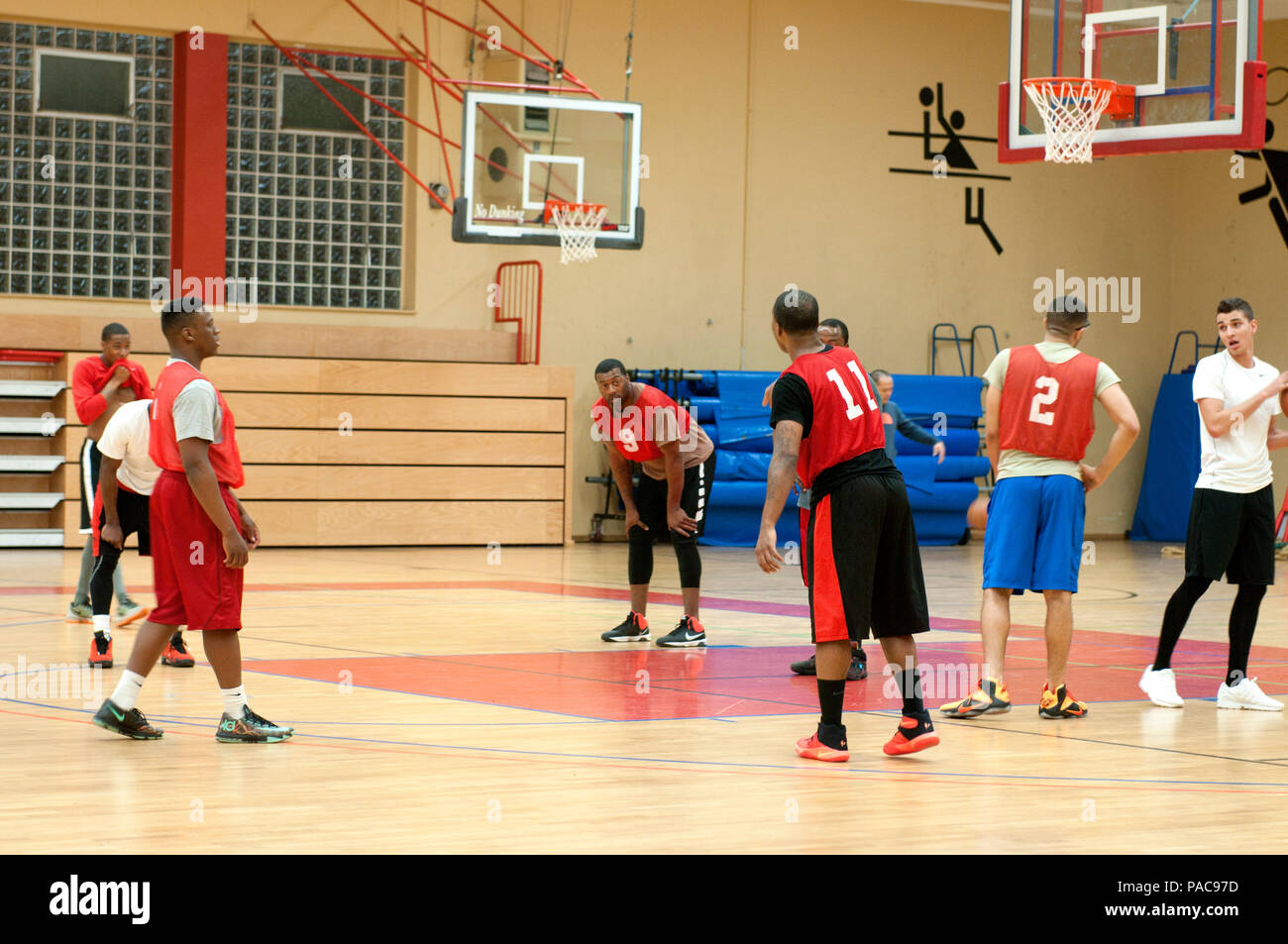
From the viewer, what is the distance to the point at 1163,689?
24.2 feet

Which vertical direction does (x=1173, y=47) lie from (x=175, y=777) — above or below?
above

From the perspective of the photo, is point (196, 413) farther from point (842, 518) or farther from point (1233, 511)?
point (1233, 511)

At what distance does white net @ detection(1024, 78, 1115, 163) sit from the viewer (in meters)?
11.3

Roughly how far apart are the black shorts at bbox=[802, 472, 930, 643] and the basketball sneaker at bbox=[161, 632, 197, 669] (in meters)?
3.69

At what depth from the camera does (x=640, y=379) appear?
18.5 meters

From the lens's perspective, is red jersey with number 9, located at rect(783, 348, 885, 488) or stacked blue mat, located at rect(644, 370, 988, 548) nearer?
red jersey with number 9, located at rect(783, 348, 885, 488)

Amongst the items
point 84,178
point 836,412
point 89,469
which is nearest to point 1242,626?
point 836,412

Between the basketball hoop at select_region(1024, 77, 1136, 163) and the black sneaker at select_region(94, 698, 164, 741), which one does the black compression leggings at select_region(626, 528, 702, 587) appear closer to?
the black sneaker at select_region(94, 698, 164, 741)

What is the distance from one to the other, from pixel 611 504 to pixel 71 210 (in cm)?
670

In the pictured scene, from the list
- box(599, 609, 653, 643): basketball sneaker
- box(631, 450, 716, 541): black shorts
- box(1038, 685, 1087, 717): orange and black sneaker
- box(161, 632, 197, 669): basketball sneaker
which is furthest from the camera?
box(631, 450, 716, 541): black shorts

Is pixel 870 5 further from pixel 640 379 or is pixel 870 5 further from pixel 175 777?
pixel 175 777

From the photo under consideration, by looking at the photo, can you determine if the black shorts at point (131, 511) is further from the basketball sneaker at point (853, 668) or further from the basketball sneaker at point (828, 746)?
the basketball sneaker at point (828, 746)

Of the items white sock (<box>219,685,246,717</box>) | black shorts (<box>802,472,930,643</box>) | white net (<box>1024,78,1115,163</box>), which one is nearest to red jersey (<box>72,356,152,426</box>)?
white sock (<box>219,685,246,717</box>)
